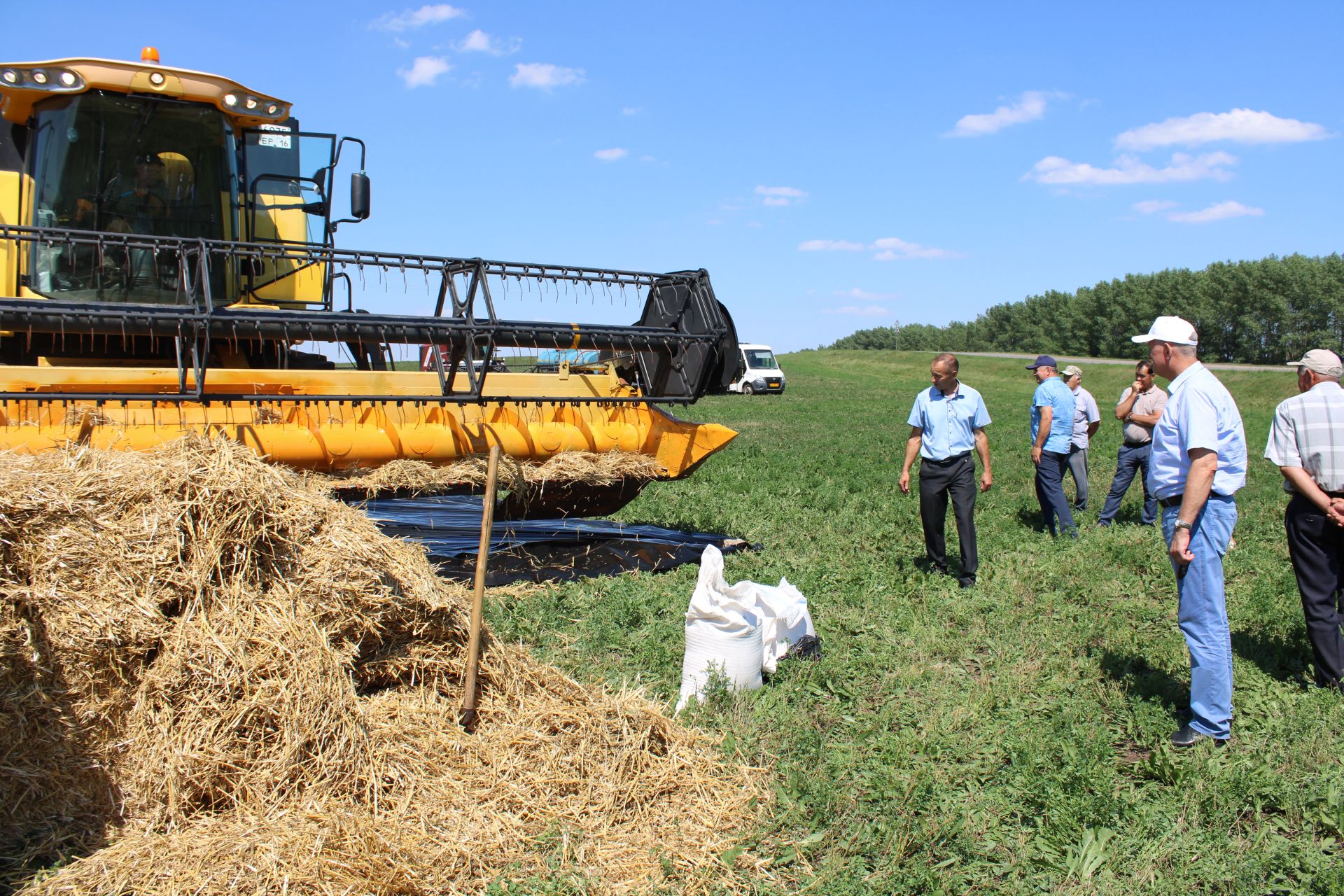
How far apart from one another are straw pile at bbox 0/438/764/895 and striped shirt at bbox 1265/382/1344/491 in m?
3.47

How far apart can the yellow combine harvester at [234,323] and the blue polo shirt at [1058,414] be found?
336 cm

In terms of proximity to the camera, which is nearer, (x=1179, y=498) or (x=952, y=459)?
(x=1179, y=498)

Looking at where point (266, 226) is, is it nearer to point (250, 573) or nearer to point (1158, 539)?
point (250, 573)

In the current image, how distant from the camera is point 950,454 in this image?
23.8ft

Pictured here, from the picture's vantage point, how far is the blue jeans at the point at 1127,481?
9352 millimetres

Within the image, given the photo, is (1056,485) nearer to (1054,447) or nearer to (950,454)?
(1054,447)

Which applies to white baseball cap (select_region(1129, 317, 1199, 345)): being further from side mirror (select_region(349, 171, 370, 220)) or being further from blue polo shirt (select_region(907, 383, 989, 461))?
side mirror (select_region(349, 171, 370, 220))

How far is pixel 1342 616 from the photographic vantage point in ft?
17.3

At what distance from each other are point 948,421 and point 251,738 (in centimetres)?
529

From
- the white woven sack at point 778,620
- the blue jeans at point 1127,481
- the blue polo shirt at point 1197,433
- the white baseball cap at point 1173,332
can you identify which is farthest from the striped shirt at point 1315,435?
the blue jeans at point 1127,481

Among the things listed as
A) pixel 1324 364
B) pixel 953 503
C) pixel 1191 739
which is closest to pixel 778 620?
pixel 1191 739

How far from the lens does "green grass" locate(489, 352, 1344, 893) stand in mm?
3652

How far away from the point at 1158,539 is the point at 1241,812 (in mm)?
5081

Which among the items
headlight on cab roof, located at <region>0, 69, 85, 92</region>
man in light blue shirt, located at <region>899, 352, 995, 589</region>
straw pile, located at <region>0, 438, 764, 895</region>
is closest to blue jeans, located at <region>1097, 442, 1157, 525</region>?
man in light blue shirt, located at <region>899, 352, 995, 589</region>
